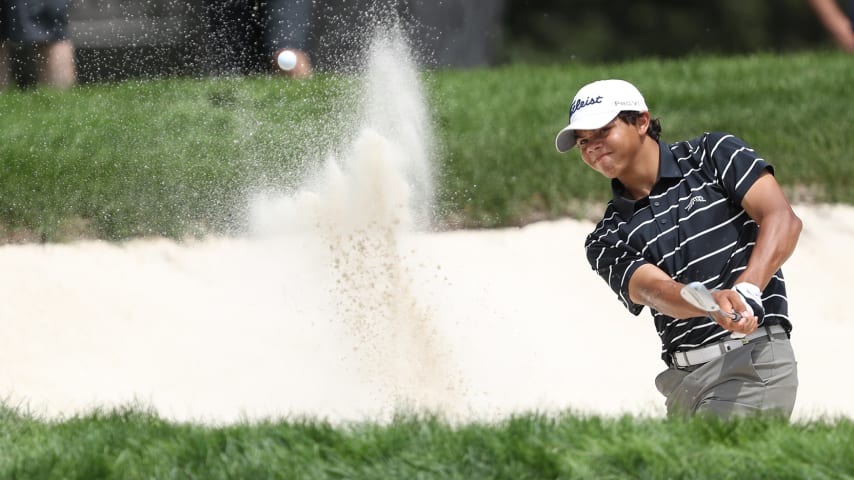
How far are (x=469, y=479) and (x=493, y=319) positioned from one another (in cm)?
365

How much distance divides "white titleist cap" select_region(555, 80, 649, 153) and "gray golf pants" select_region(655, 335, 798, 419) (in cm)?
71

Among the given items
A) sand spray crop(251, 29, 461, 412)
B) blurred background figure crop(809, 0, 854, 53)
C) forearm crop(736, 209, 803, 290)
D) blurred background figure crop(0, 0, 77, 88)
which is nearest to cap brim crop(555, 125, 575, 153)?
forearm crop(736, 209, 803, 290)

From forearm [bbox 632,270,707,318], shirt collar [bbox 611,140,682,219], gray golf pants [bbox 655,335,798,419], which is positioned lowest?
gray golf pants [bbox 655,335,798,419]

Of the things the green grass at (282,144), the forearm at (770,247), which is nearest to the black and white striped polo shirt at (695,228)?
the forearm at (770,247)

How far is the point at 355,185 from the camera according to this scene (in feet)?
20.9

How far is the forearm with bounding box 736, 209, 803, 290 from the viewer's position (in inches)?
140

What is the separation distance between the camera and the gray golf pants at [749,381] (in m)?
3.80

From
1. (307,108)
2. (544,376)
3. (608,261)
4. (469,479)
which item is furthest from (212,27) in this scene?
(469,479)

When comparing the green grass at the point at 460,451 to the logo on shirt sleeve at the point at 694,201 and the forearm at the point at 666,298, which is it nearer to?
the forearm at the point at 666,298

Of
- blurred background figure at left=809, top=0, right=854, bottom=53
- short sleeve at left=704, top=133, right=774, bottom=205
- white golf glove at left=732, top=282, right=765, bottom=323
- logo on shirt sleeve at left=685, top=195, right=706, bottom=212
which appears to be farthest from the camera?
blurred background figure at left=809, top=0, right=854, bottom=53

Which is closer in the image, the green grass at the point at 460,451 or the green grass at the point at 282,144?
the green grass at the point at 460,451

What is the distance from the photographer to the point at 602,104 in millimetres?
3836

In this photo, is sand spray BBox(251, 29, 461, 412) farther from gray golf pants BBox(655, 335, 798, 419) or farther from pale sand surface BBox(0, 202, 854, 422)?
gray golf pants BBox(655, 335, 798, 419)

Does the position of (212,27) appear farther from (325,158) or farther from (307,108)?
(325,158)
